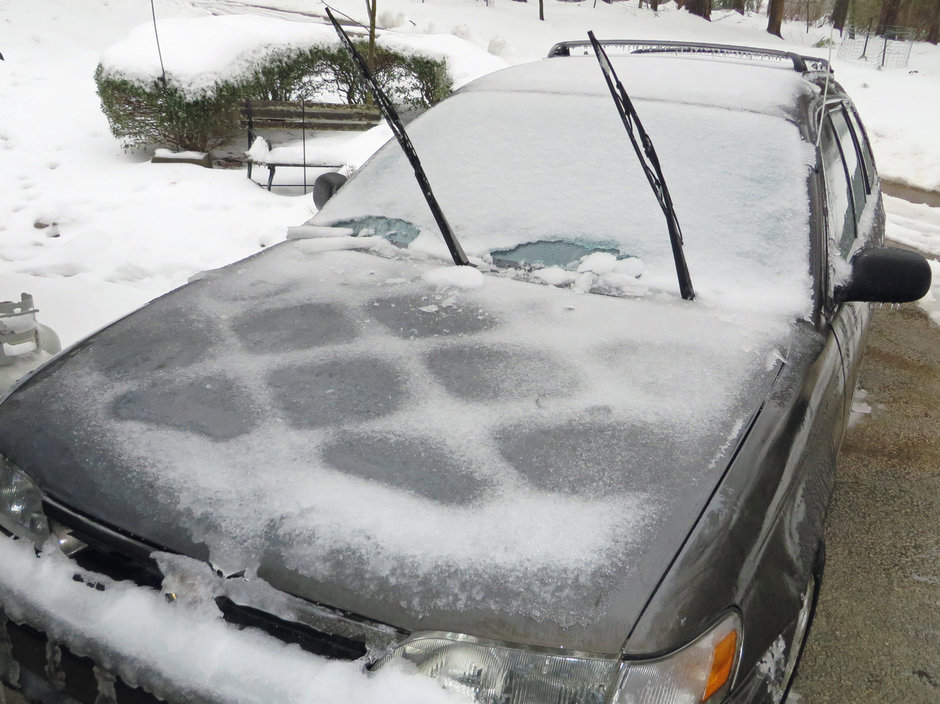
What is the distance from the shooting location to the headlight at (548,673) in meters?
1.17

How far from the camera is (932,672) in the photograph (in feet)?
7.30

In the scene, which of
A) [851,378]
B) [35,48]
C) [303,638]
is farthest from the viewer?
[35,48]

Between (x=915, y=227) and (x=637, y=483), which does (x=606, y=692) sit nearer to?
(x=637, y=483)

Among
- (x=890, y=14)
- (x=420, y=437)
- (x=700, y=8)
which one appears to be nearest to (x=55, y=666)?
(x=420, y=437)

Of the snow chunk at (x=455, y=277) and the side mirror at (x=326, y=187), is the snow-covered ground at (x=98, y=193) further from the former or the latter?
the snow chunk at (x=455, y=277)

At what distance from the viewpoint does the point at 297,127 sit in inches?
307

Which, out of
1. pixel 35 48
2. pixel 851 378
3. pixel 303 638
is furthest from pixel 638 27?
pixel 303 638

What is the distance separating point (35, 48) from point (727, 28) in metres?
19.5

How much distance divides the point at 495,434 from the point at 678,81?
181 cm

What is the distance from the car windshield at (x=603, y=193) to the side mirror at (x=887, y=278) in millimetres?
162

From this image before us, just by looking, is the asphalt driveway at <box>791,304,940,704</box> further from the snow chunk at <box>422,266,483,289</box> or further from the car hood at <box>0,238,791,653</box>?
the snow chunk at <box>422,266,483,289</box>

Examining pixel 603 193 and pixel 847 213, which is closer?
pixel 603 193

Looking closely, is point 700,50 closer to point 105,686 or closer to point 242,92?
point 105,686

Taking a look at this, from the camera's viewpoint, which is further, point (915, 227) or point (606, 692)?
point (915, 227)
